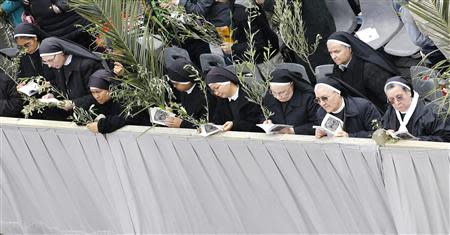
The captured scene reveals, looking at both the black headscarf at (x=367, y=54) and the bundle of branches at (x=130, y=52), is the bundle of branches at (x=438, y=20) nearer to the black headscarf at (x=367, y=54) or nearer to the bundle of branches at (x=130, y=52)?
the black headscarf at (x=367, y=54)

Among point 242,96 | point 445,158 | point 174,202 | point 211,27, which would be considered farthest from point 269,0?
point 445,158

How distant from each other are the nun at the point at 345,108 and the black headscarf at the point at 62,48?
7.82 ft

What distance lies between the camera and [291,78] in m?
8.46

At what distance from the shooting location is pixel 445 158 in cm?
727

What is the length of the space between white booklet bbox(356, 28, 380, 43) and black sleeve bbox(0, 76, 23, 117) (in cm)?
292

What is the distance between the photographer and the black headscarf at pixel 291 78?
27.6 ft

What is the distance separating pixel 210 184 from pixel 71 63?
2006 millimetres

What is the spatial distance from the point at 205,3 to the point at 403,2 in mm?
2462

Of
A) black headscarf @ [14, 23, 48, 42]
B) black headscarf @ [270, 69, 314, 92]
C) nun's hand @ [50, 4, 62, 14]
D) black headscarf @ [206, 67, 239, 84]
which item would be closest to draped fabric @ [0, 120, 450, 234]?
black headscarf @ [206, 67, 239, 84]

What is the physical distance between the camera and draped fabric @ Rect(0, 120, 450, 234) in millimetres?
7527

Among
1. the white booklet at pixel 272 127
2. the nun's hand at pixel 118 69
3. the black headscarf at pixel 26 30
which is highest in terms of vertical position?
the black headscarf at pixel 26 30

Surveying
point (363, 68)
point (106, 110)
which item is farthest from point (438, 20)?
point (106, 110)

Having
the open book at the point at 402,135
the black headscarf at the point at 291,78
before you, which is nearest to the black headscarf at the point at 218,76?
the black headscarf at the point at 291,78

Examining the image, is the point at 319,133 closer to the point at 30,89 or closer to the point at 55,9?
the point at 30,89
